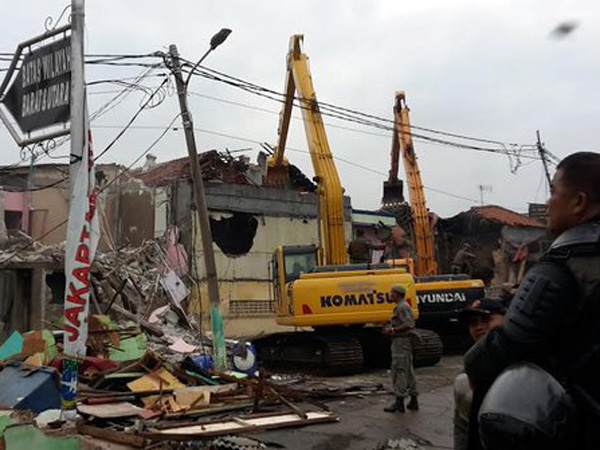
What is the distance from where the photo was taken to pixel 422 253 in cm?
1822

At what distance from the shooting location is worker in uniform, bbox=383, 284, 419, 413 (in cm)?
873

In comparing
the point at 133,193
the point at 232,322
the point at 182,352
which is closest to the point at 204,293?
the point at 232,322

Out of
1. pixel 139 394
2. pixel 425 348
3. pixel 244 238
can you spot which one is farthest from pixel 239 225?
pixel 139 394

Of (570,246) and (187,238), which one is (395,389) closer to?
(570,246)

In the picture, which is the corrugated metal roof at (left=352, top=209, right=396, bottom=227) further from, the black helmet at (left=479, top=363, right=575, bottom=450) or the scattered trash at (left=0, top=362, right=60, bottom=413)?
the black helmet at (left=479, top=363, right=575, bottom=450)

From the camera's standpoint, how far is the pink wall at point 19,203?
88.0 feet

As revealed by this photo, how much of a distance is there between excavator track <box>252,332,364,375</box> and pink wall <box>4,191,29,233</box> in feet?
56.6

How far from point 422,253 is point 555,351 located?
54.2 feet

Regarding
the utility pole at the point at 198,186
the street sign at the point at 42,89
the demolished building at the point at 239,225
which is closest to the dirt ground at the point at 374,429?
the utility pole at the point at 198,186

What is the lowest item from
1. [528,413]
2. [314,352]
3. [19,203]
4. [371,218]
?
[314,352]

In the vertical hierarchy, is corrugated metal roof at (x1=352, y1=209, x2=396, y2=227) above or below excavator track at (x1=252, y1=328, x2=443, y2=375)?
above

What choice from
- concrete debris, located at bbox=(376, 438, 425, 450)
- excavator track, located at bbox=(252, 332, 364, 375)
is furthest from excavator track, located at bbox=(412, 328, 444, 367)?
concrete debris, located at bbox=(376, 438, 425, 450)

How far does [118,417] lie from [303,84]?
371 inches

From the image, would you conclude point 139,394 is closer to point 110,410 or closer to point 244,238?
point 110,410
